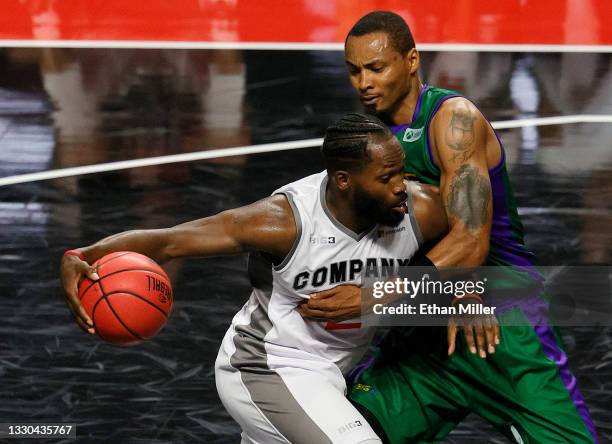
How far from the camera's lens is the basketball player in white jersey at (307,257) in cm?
455

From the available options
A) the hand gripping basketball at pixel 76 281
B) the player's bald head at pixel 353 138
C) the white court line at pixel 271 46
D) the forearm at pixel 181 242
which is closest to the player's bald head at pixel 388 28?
the player's bald head at pixel 353 138

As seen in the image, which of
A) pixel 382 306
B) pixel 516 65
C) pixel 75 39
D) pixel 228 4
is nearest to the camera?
pixel 382 306

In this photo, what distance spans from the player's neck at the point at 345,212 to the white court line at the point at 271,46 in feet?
21.6

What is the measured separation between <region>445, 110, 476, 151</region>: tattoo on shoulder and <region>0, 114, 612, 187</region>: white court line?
431 centimetres

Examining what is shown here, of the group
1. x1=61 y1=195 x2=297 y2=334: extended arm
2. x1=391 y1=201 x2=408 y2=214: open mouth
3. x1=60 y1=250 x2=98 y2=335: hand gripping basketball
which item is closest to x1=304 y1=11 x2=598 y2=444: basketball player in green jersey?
x1=391 y1=201 x2=408 y2=214: open mouth

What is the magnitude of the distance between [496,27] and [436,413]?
24.5 feet

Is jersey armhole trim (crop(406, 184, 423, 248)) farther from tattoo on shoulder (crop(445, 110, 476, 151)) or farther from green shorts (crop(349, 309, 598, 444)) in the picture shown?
green shorts (crop(349, 309, 598, 444))

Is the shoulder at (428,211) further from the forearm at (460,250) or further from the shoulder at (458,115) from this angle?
the shoulder at (458,115)

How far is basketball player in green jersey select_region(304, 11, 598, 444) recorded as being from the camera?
4.75 meters

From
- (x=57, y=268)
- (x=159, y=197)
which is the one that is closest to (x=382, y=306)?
(x=57, y=268)

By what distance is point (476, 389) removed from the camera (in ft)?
16.2

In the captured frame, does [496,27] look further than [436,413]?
Yes

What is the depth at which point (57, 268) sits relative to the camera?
24.0ft

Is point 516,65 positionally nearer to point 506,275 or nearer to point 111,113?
point 111,113
